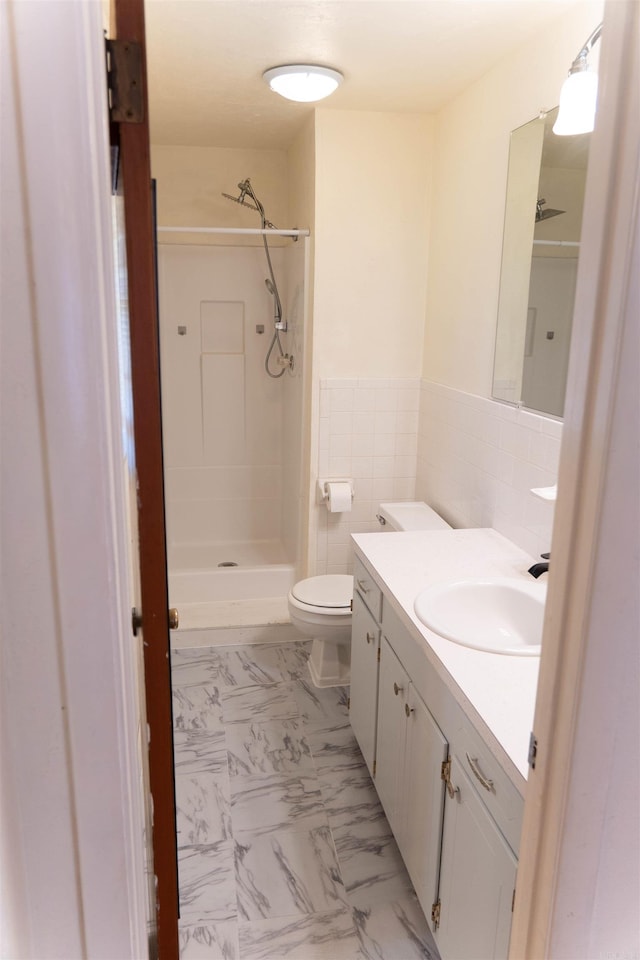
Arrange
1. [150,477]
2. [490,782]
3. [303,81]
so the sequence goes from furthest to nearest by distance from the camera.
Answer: [303,81]
[490,782]
[150,477]

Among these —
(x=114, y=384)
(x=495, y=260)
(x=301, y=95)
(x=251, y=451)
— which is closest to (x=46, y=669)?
(x=114, y=384)

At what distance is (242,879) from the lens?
200cm

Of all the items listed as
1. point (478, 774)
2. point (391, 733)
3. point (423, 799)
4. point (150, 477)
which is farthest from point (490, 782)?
point (150, 477)

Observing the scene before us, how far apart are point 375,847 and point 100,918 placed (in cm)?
143

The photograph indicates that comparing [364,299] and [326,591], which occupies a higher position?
[364,299]

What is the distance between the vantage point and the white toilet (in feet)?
9.30

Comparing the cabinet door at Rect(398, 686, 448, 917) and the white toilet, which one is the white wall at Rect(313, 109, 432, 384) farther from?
the cabinet door at Rect(398, 686, 448, 917)

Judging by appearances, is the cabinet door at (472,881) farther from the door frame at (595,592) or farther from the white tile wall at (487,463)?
the white tile wall at (487,463)

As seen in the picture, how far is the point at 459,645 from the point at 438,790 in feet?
1.14

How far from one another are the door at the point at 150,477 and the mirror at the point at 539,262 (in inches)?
56.6

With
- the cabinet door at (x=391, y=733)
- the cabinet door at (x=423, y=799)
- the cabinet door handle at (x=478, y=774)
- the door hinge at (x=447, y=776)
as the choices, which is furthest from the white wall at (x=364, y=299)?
the cabinet door handle at (x=478, y=774)

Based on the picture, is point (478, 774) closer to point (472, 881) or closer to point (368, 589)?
point (472, 881)

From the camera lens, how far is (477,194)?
2.56 meters

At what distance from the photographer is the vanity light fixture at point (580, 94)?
1.64 metres
